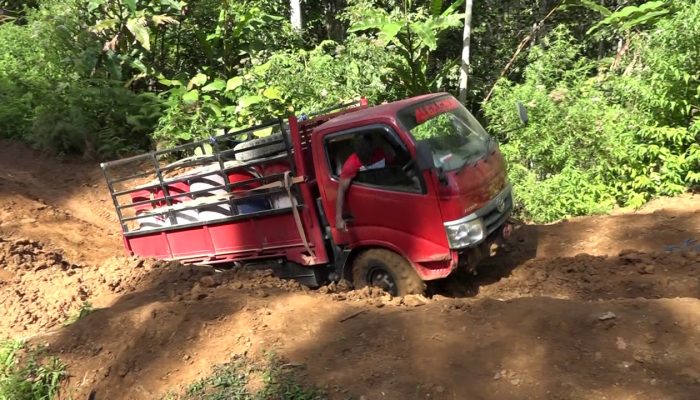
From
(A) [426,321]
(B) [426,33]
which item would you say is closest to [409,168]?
(A) [426,321]

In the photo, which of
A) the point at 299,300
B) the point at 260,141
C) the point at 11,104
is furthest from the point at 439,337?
the point at 11,104

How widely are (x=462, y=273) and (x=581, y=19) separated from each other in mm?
12083

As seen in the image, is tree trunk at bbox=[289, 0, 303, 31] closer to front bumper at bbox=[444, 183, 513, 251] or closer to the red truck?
the red truck

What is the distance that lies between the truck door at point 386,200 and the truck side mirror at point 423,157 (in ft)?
0.23

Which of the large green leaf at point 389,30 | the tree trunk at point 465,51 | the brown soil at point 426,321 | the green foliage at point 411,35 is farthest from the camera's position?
the tree trunk at point 465,51

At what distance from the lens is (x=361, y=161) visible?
17.9 ft

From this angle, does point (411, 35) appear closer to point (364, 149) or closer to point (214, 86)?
point (214, 86)

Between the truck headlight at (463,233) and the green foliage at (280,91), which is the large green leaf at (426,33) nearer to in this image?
the green foliage at (280,91)

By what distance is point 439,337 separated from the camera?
13.5ft

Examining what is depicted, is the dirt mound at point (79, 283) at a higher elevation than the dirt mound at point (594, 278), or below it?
higher

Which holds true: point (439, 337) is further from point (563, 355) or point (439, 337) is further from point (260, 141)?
point (260, 141)

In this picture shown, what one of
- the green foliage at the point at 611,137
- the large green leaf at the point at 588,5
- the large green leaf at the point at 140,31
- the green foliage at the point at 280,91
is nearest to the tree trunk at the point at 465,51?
the green foliage at the point at 280,91

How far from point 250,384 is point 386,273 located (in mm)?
2171

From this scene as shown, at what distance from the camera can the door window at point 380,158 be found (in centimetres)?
523
